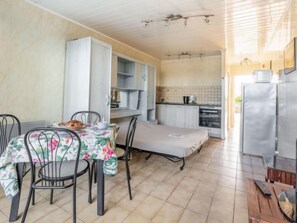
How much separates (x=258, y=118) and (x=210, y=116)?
5.43 feet

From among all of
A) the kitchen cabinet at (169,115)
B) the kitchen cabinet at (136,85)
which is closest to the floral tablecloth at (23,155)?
the kitchen cabinet at (136,85)

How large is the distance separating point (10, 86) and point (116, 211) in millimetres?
2253

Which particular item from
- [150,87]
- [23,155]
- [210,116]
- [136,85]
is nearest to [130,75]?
[136,85]

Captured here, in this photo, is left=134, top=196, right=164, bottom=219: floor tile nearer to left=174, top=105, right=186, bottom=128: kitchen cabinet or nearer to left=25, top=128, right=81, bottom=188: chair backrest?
left=25, top=128, right=81, bottom=188: chair backrest

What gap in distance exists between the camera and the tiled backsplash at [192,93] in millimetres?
5660

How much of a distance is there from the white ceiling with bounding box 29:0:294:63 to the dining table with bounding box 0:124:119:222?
2.20 metres

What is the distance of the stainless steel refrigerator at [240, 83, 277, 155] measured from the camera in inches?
137

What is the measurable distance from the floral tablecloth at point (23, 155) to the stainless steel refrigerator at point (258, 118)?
3.17 metres

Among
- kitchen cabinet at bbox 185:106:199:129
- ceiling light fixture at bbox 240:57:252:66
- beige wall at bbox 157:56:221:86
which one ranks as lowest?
kitchen cabinet at bbox 185:106:199:129

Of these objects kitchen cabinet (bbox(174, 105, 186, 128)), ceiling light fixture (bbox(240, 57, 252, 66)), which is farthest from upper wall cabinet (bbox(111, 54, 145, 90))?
ceiling light fixture (bbox(240, 57, 252, 66))

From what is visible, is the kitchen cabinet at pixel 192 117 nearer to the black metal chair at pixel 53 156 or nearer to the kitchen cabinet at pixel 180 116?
the kitchen cabinet at pixel 180 116

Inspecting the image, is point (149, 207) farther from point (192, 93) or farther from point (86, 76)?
point (192, 93)

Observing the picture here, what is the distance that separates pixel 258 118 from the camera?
3588 mm

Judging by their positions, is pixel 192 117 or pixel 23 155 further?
pixel 192 117
